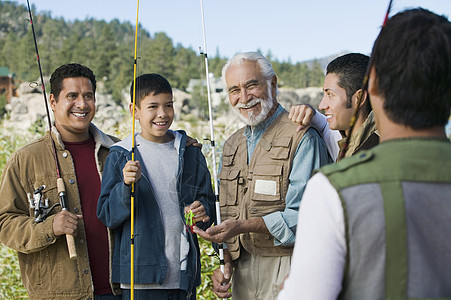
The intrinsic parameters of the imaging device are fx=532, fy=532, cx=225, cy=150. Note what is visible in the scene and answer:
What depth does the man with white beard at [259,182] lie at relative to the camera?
272 cm

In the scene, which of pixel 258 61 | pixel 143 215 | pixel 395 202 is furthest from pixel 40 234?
pixel 395 202

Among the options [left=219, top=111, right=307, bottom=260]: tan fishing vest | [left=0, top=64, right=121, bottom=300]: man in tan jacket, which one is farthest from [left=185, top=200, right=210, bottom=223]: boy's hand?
[left=0, top=64, right=121, bottom=300]: man in tan jacket

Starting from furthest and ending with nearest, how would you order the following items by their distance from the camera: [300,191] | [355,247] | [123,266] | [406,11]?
[123,266]
[300,191]
[406,11]
[355,247]

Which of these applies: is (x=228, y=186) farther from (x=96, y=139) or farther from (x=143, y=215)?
(x=96, y=139)

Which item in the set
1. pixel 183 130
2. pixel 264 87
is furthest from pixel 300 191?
pixel 183 130

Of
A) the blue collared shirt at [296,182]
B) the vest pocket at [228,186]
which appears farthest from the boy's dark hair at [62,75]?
the blue collared shirt at [296,182]

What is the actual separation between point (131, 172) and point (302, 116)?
3.11 feet

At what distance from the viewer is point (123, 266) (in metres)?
2.89

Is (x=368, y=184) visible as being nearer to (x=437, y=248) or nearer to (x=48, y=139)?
(x=437, y=248)

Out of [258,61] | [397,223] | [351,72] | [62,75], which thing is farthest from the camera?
[62,75]

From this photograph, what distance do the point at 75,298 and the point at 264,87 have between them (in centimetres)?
160

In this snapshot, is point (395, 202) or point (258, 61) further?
point (258, 61)

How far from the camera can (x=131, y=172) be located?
275cm

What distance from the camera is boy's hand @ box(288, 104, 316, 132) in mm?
2826
